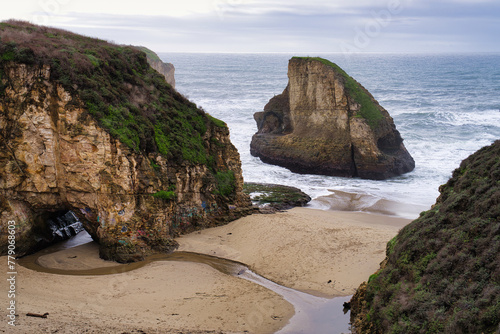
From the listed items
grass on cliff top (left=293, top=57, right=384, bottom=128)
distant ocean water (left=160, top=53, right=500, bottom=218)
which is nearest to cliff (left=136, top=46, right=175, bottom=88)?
distant ocean water (left=160, top=53, right=500, bottom=218)

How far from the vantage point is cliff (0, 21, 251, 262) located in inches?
727

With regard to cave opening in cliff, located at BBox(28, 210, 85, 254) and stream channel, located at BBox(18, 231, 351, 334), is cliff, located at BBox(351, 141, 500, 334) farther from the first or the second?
cave opening in cliff, located at BBox(28, 210, 85, 254)

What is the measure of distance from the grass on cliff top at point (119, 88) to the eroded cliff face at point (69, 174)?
46cm

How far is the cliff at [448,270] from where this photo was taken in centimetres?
1088

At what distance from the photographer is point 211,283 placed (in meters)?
17.3

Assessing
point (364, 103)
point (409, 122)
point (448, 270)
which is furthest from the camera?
point (409, 122)

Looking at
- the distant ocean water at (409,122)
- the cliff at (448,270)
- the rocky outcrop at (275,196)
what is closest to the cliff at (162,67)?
the distant ocean water at (409,122)

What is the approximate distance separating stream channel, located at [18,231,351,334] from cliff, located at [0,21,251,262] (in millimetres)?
695

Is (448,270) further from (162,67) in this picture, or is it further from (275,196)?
(162,67)

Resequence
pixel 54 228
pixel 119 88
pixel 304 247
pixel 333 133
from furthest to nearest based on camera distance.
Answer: pixel 333 133 → pixel 119 88 → pixel 54 228 → pixel 304 247

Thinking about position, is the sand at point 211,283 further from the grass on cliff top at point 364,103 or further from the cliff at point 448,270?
the grass on cliff top at point 364,103

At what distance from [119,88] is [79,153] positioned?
164 inches

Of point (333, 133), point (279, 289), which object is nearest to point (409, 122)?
point (333, 133)

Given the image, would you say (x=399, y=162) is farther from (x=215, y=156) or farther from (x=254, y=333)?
(x=254, y=333)
